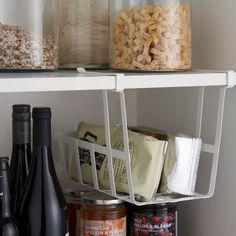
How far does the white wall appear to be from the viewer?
103cm

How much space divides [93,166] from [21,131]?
0.47ft

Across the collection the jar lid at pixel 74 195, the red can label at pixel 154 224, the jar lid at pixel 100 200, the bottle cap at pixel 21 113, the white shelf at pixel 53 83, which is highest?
the white shelf at pixel 53 83

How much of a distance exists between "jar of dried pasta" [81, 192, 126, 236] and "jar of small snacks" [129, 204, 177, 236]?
0.11ft

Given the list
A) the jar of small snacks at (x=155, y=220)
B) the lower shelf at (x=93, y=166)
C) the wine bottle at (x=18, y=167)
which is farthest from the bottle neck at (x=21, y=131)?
the jar of small snacks at (x=155, y=220)

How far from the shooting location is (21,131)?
966 millimetres

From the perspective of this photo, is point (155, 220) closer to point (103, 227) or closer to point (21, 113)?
point (103, 227)

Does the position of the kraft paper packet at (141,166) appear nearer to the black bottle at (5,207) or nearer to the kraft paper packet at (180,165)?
the kraft paper packet at (180,165)

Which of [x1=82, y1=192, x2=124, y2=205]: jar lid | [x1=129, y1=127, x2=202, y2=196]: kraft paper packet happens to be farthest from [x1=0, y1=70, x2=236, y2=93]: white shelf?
[x1=82, y1=192, x2=124, y2=205]: jar lid

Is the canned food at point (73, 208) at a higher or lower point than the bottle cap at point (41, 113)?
lower

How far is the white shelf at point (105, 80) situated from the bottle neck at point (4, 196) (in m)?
0.16

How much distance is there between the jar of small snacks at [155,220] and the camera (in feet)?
3.34

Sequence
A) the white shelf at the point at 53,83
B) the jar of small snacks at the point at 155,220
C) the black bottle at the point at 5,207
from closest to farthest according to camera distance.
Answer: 1. the white shelf at the point at 53,83
2. the black bottle at the point at 5,207
3. the jar of small snacks at the point at 155,220

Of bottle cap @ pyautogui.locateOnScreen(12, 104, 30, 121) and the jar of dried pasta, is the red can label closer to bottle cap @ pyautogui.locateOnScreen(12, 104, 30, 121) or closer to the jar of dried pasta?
the jar of dried pasta

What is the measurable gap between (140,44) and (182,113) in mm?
243
